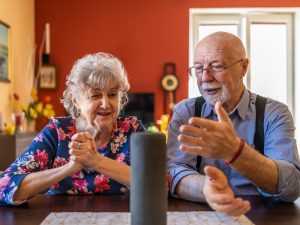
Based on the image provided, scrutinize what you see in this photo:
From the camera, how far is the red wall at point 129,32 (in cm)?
507

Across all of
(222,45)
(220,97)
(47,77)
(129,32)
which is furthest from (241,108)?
(47,77)

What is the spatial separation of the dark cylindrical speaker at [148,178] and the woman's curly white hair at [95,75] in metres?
0.83

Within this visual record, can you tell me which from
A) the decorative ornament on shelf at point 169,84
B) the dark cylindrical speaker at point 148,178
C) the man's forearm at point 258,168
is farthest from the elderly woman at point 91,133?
the decorative ornament on shelf at point 169,84

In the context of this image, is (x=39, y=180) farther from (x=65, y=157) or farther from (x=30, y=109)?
(x=30, y=109)

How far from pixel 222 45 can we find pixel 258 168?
0.57m

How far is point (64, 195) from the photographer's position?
1415mm

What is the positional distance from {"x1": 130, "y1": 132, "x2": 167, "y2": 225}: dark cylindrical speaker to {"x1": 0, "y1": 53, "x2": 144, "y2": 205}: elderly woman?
61 cm

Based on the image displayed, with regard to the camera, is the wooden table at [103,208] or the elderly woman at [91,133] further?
the elderly woman at [91,133]

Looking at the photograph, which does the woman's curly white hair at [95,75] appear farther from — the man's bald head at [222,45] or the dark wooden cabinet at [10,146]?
the dark wooden cabinet at [10,146]

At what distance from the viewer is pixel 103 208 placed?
1.20 m

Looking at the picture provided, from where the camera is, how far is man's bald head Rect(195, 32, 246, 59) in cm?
160

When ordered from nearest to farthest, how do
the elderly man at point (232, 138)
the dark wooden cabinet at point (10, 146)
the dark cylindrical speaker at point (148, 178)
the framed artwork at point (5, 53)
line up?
the dark cylindrical speaker at point (148, 178) < the elderly man at point (232, 138) < the dark wooden cabinet at point (10, 146) < the framed artwork at point (5, 53)

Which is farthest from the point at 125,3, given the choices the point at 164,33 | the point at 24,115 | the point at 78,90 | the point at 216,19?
the point at 78,90

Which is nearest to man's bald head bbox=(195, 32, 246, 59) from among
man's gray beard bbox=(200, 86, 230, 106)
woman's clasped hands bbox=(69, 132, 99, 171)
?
man's gray beard bbox=(200, 86, 230, 106)
